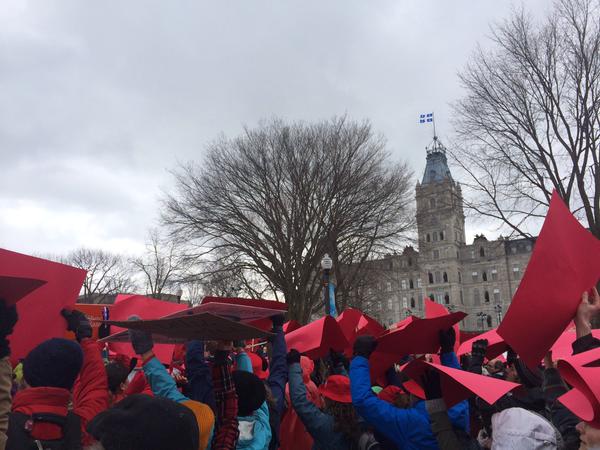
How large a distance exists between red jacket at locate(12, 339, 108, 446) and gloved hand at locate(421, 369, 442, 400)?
1803 mm

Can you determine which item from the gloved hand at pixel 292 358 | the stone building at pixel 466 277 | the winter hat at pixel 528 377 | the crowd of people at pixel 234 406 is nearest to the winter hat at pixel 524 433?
the crowd of people at pixel 234 406

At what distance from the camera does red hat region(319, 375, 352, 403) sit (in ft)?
12.2

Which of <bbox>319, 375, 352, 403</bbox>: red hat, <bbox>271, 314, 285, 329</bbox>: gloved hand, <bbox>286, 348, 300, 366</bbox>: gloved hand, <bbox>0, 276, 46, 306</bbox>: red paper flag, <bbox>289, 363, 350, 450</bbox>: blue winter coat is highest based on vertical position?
<bbox>0, 276, 46, 306</bbox>: red paper flag

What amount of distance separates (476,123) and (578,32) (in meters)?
3.35

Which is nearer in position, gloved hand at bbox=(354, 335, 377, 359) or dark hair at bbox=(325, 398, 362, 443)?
gloved hand at bbox=(354, 335, 377, 359)

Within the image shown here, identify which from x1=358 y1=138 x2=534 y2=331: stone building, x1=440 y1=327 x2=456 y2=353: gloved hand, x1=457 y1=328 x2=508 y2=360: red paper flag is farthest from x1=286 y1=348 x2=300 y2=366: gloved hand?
x1=358 y1=138 x2=534 y2=331: stone building

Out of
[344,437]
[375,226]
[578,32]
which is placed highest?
[578,32]

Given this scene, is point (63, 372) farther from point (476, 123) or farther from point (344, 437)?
point (476, 123)

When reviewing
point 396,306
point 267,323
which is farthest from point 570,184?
point 396,306

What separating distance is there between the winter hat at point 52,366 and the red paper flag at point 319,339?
239 cm

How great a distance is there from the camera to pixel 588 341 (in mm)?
2791

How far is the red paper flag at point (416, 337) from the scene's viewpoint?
11.6ft

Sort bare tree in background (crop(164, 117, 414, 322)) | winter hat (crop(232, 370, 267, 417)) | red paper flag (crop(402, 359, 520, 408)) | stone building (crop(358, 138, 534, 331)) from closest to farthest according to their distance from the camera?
red paper flag (crop(402, 359, 520, 408)), winter hat (crop(232, 370, 267, 417)), bare tree in background (crop(164, 117, 414, 322)), stone building (crop(358, 138, 534, 331))

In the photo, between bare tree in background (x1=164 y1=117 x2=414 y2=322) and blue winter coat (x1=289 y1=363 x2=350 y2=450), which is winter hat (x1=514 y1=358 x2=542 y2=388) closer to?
blue winter coat (x1=289 y1=363 x2=350 y2=450)
